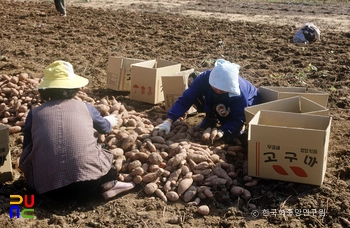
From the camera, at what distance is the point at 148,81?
544 cm

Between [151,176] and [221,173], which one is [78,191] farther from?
[221,173]

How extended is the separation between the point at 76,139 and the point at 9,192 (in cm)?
81

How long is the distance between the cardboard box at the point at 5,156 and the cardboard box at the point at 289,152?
194 cm

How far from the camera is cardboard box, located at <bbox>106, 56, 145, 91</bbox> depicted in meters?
5.81

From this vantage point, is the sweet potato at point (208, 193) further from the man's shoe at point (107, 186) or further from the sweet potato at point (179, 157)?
the man's shoe at point (107, 186)

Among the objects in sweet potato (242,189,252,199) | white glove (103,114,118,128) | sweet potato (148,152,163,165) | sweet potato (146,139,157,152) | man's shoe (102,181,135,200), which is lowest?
sweet potato (242,189,252,199)

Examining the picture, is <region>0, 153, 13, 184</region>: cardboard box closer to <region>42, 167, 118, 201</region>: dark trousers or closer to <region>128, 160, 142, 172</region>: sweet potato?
<region>42, 167, 118, 201</region>: dark trousers

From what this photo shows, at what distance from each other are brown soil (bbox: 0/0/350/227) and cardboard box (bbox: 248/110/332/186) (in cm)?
10

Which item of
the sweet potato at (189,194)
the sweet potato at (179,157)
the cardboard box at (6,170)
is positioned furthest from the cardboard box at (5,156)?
the sweet potato at (189,194)

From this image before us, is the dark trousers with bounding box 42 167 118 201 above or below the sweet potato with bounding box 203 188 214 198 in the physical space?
above

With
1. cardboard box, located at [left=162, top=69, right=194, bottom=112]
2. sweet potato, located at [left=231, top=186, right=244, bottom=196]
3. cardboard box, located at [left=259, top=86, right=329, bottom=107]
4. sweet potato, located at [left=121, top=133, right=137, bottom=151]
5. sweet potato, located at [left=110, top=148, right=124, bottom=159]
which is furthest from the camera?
cardboard box, located at [left=162, top=69, right=194, bottom=112]

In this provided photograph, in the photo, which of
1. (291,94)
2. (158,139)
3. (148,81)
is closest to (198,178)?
(158,139)

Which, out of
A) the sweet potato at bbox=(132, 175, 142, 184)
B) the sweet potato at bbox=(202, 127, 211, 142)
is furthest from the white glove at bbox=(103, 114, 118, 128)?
the sweet potato at bbox=(202, 127, 211, 142)

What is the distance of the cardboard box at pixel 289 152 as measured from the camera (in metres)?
3.47
